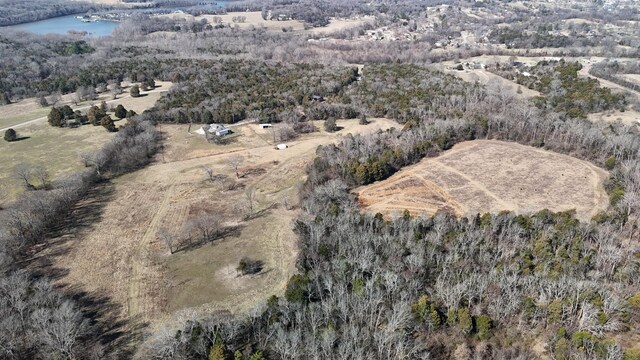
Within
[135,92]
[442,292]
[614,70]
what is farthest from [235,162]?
[614,70]

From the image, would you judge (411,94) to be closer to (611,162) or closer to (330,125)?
(330,125)

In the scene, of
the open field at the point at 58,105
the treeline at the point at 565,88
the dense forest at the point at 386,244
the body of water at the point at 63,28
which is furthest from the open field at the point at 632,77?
the body of water at the point at 63,28

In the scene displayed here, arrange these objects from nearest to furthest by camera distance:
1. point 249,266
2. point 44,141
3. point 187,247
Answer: point 249,266, point 187,247, point 44,141

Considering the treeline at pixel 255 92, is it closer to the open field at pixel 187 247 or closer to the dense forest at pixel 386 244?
the dense forest at pixel 386 244

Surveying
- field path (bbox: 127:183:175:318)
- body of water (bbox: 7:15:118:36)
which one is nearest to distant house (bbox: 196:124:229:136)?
field path (bbox: 127:183:175:318)

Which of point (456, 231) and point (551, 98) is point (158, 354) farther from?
point (551, 98)

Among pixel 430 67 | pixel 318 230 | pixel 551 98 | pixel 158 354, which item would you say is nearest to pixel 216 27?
pixel 430 67
